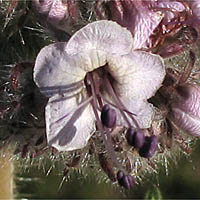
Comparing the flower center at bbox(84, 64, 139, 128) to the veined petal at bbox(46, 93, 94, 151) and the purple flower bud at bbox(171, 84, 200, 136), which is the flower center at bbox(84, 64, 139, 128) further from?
the purple flower bud at bbox(171, 84, 200, 136)

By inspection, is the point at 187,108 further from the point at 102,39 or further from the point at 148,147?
the point at 102,39

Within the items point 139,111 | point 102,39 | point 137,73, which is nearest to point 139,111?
point 139,111

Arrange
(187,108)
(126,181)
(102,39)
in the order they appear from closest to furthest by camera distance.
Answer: (102,39)
(126,181)
(187,108)

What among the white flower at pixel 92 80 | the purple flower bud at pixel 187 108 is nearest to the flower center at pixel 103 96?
the white flower at pixel 92 80

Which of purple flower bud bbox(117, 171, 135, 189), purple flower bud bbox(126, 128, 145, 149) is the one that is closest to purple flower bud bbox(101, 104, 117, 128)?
purple flower bud bbox(126, 128, 145, 149)

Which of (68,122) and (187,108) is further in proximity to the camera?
(187,108)

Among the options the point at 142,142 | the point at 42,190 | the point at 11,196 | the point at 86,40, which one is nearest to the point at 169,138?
the point at 142,142

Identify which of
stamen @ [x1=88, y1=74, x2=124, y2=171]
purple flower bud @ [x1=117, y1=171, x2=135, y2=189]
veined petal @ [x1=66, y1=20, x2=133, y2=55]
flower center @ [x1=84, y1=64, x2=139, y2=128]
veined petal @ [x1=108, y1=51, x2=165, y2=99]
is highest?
veined petal @ [x1=66, y1=20, x2=133, y2=55]
